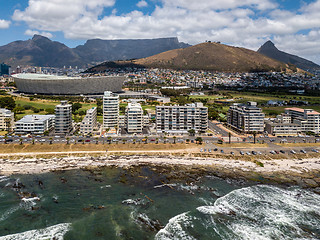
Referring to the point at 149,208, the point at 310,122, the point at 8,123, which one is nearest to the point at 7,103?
the point at 8,123

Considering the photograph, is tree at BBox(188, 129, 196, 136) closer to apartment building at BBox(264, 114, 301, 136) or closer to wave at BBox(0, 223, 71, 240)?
apartment building at BBox(264, 114, 301, 136)

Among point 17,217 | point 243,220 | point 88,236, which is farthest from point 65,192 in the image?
point 243,220

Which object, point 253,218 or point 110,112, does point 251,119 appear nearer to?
point 110,112

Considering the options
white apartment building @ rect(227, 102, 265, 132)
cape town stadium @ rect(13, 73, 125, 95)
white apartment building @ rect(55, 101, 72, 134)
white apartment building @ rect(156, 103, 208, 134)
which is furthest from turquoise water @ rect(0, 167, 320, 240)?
cape town stadium @ rect(13, 73, 125, 95)

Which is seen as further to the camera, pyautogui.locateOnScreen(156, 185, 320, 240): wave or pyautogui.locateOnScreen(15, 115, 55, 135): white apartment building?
pyautogui.locateOnScreen(15, 115, 55, 135): white apartment building

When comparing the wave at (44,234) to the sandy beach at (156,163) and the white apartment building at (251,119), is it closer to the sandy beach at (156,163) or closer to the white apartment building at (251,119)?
the sandy beach at (156,163)

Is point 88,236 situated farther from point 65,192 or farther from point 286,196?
point 286,196
